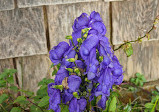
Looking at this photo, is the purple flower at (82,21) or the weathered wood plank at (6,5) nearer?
the purple flower at (82,21)

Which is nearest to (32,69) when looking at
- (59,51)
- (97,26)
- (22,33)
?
(22,33)

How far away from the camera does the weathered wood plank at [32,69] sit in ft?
6.64

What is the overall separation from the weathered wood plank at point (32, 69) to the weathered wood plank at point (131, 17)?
672mm

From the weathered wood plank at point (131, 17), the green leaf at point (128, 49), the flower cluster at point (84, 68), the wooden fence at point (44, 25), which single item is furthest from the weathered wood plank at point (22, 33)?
the flower cluster at point (84, 68)

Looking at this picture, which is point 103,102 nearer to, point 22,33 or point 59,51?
point 59,51

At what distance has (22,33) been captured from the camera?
1881mm

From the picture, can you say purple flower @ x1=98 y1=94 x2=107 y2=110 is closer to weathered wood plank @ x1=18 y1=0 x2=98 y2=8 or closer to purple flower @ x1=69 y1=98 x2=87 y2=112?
purple flower @ x1=69 y1=98 x2=87 y2=112

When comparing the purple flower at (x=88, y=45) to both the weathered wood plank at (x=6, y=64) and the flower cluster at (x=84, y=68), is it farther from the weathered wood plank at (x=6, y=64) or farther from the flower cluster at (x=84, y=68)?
the weathered wood plank at (x=6, y=64)

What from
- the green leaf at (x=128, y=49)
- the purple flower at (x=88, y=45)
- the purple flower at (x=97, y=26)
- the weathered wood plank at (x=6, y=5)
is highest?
the weathered wood plank at (x=6, y=5)

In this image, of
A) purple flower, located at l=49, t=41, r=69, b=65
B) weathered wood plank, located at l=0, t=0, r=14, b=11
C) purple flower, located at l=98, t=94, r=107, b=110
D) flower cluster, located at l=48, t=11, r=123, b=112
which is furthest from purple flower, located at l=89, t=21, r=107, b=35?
weathered wood plank, located at l=0, t=0, r=14, b=11

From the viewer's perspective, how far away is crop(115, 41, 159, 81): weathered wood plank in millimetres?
2195

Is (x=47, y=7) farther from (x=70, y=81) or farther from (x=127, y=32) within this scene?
(x=70, y=81)

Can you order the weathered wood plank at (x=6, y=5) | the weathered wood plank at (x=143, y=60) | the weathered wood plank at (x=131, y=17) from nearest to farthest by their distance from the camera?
Answer: 1. the weathered wood plank at (x=6, y=5)
2. the weathered wood plank at (x=131, y=17)
3. the weathered wood plank at (x=143, y=60)

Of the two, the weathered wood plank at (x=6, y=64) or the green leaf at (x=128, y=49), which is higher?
the green leaf at (x=128, y=49)
